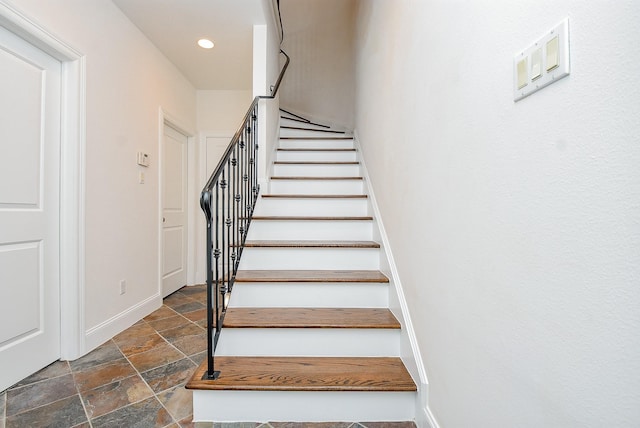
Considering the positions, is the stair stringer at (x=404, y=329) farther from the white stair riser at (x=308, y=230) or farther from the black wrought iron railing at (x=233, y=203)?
the black wrought iron railing at (x=233, y=203)

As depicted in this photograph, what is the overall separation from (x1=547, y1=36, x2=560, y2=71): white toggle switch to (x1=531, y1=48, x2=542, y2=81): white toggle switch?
0.09 ft

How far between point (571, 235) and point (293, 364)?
1301 millimetres

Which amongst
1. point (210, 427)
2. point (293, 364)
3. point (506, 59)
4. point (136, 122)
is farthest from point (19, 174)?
point (506, 59)

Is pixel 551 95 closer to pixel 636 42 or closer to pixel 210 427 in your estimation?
pixel 636 42

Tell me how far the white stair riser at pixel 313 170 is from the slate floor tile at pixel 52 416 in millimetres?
2221

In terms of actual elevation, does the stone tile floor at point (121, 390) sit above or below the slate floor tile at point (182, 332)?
below

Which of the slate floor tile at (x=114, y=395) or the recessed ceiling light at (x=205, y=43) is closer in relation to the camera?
the slate floor tile at (x=114, y=395)

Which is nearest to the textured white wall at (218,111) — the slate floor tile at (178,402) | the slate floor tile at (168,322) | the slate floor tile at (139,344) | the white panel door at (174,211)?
the white panel door at (174,211)

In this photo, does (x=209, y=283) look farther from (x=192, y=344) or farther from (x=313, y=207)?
(x=313, y=207)

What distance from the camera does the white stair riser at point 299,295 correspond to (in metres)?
1.79

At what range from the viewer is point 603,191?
52cm

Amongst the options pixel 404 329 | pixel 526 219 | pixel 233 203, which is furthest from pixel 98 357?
pixel 526 219

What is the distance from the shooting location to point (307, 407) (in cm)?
134

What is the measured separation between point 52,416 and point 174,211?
2.28m
